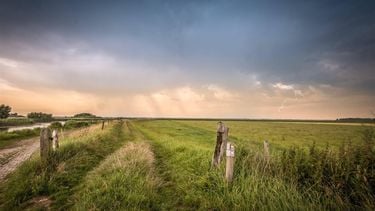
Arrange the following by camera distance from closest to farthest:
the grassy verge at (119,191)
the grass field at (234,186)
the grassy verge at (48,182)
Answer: the grass field at (234,186) < the grassy verge at (119,191) < the grassy verge at (48,182)

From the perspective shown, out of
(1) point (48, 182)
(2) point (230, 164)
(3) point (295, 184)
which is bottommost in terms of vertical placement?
(1) point (48, 182)

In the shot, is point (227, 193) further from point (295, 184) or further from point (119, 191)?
point (119, 191)

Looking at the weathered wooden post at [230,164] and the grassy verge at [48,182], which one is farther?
the weathered wooden post at [230,164]

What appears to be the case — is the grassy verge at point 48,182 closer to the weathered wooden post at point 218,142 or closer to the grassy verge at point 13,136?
the weathered wooden post at point 218,142

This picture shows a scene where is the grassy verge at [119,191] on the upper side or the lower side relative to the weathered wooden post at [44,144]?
lower

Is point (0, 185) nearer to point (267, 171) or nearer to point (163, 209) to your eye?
point (163, 209)

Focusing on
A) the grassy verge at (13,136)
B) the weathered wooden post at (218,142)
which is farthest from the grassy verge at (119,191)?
the grassy verge at (13,136)

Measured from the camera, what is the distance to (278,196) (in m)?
4.60

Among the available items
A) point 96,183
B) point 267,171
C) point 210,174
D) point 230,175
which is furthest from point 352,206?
point 96,183

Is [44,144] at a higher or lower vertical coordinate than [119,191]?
higher

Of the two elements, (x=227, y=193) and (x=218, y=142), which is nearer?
(x=227, y=193)

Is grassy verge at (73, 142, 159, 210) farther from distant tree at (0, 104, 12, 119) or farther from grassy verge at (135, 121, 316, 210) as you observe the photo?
distant tree at (0, 104, 12, 119)

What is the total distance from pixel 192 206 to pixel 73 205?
296 cm

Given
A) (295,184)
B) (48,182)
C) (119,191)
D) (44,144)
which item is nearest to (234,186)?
(295,184)
